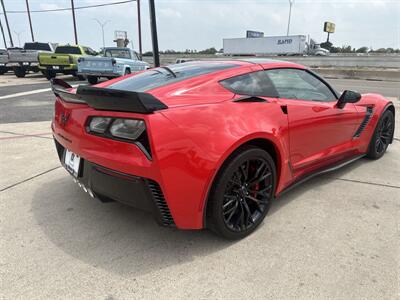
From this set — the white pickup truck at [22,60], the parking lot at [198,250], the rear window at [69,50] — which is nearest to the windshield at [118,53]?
the rear window at [69,50]

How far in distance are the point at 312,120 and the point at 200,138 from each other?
141 cm

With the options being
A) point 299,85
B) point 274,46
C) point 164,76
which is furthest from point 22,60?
point 274,46

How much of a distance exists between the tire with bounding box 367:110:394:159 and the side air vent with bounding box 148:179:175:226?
3.22 metres

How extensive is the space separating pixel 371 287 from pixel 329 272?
0.26 metres

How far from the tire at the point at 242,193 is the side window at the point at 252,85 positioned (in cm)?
49

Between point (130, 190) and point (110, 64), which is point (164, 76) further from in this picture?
point (110, 64)

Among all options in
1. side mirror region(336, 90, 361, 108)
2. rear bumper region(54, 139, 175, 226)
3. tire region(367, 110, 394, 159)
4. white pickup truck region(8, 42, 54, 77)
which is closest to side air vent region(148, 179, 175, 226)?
rear bumper region(54, 139, 175, 226)

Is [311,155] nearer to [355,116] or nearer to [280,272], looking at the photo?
[355,116]

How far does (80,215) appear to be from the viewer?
3.03m

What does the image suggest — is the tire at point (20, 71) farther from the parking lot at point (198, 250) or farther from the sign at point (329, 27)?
the sign at point (329, 27)

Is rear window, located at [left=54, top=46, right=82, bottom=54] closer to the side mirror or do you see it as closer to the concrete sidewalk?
the concrete sidewalk

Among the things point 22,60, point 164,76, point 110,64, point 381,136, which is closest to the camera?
point 164,76

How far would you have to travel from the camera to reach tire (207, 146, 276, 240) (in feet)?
7.91

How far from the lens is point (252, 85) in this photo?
2844 millimetres
